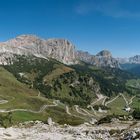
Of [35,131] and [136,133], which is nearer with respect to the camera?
[136,133]

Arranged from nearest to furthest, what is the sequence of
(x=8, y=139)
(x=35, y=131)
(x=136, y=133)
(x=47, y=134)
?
(x=136, y=133) → (x=8, y=139) → (x=47, y=134) → (x=35, y=131)

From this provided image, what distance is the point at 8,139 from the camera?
69062 millimetres

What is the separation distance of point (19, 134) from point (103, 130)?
18.6 meters

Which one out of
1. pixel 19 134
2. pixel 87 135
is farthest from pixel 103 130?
pixel 19 134

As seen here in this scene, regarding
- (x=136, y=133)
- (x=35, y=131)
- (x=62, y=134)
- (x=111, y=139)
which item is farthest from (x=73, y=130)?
(x=136, y=133)

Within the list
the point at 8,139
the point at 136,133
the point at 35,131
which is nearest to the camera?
the point at 136,133

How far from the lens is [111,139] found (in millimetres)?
66000

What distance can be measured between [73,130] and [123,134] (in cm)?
1339

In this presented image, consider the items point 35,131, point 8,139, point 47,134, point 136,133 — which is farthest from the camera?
point 35,131

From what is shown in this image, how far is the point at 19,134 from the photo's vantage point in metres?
76.6

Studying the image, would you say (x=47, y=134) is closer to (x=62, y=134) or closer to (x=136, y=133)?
(x=62, y=134)

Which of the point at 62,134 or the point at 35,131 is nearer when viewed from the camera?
the point at 62,134

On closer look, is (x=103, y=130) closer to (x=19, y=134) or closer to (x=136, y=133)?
(x=136, y=133)

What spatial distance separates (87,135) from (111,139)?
22.5ft
